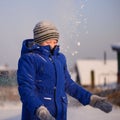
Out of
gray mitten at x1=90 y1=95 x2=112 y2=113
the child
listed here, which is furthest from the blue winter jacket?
gray mitten at x1=90 y1=95 x2=112 y2=113

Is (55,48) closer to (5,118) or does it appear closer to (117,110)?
(5,118)

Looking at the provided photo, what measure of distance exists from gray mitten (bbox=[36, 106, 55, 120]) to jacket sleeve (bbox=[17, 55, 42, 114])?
48 millimetres

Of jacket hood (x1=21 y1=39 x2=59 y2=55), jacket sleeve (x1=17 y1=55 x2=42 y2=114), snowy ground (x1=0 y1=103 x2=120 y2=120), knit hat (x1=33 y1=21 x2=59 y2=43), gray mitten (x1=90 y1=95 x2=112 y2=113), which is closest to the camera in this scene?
jacket sleeve (x1=17 y1=55 x2=42 y2=114)

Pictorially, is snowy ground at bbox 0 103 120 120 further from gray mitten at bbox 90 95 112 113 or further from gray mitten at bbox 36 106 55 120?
gray mitten at bbox 36 106 55 120

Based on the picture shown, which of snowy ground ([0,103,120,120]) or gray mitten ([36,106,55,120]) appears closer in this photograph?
gray mitten ([36,106,55,120])

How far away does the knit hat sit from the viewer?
3.71 meters

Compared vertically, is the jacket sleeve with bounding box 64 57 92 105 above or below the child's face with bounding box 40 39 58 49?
below

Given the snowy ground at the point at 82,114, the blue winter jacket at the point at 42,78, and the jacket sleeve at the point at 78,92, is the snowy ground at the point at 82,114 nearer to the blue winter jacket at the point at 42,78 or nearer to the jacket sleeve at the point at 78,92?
the jacket sleeve at the point at 78,92

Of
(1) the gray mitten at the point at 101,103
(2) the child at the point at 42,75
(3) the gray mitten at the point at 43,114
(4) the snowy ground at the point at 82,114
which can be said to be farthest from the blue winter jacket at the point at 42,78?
(4) the snowy ground at the point at 82,114

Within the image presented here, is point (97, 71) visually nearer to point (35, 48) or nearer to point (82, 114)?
point (82, 114)

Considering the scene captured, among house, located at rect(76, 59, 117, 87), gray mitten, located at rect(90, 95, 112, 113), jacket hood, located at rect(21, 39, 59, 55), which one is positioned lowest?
house, located at rect(76, 59, 117, 87)

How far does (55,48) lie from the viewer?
3.66 metres

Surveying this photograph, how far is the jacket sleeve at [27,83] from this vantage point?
3.35 metres

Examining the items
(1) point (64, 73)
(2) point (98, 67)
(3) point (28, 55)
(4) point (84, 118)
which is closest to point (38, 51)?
(3) point (28, 55)
